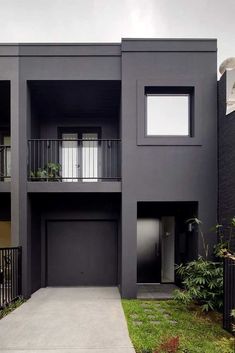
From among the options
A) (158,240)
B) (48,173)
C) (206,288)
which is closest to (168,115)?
(48,173)

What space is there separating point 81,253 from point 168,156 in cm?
421

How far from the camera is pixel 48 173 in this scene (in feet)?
27.5

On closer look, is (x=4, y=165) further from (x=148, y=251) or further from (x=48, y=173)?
(x=148, y=251)

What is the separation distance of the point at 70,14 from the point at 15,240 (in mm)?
13976

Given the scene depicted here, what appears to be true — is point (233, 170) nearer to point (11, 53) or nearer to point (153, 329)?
point (153, 329)

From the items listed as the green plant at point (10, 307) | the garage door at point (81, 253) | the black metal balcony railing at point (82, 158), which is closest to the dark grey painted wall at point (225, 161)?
the black metal balcony railing at point (82, 158)

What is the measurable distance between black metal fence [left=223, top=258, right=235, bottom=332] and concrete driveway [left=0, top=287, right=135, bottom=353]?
188cm

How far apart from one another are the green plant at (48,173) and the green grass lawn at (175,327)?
13.0 ft

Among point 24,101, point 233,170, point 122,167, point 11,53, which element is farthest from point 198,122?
point 11,53

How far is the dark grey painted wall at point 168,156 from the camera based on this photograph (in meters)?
7.49

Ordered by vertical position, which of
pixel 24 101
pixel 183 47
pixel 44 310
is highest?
pixel 183 47

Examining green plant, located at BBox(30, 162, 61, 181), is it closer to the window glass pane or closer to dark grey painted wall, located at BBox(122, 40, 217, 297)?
dark grey painted wall, located at BBox(122, 40, 217, 297)

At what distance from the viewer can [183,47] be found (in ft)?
25.0

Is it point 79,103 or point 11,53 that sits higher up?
point 11,53
